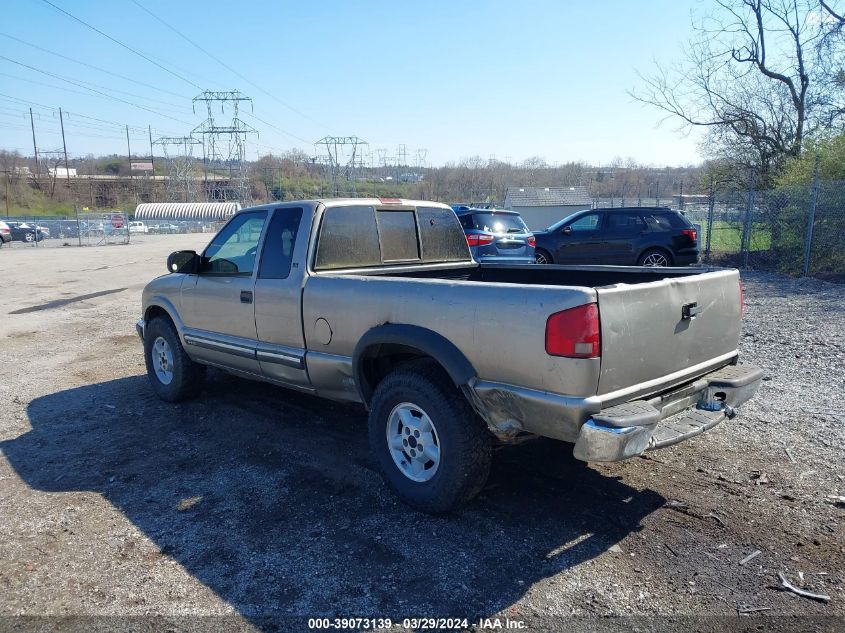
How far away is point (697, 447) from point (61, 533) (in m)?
4.46

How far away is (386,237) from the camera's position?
5.16m

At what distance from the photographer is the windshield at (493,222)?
13.5m

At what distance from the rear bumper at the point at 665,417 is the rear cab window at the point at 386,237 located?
2.51m

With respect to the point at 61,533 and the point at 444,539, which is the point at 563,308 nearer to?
the point at 444,539

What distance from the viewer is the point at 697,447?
4730 millimetres

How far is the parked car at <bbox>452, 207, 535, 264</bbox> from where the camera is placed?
43.7ft

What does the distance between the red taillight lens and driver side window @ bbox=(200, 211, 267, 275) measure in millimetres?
2967

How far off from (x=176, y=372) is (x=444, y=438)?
3493 mm

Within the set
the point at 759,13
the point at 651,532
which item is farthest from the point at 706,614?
the point at 759,13

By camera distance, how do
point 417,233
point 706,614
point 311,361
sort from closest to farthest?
point 706,614, point 311,361, point 417,233

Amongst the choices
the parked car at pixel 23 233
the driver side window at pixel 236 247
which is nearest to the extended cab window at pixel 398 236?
the driver side window at pixel 236 247

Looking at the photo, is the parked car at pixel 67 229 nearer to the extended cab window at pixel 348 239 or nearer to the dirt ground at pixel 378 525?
the dirt ground at pixel 378 525

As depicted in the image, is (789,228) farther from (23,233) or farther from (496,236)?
(23,233)

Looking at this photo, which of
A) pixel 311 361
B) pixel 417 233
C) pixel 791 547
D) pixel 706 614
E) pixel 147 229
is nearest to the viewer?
pixel 706 614
